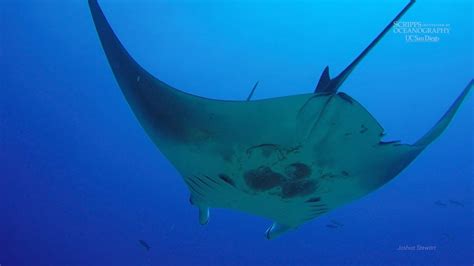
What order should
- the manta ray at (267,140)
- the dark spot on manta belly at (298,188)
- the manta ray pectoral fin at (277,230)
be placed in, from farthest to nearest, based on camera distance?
the manta ray pectoral fin at (277,230) → the dark spot on manta belly at (298,188) → the manta ray at (267,140)

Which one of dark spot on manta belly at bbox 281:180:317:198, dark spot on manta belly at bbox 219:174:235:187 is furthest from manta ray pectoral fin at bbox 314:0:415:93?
dark spot on manta belly at bbox 219:174:235:187

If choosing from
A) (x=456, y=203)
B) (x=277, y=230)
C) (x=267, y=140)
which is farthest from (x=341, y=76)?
(x=456, y=203)

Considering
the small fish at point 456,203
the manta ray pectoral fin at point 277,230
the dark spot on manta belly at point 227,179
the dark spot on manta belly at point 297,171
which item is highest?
the small fish at point 456,203

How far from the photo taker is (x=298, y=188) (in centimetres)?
173

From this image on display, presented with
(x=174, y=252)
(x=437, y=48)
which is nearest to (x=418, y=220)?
(x=437, y=48)

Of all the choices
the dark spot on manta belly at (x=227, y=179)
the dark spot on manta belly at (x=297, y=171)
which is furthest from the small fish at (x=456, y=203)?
the dark spot on manta belly at (x=227, y=179)

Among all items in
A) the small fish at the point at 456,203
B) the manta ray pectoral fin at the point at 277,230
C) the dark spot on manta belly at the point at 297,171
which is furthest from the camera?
the small fish at the point at 456,203

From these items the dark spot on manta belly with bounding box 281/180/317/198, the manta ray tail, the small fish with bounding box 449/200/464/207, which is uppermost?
the manta ray tail

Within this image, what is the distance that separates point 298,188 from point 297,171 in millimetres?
141

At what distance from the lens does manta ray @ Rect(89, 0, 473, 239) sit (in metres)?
1.41

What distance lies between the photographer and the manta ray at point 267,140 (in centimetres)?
141

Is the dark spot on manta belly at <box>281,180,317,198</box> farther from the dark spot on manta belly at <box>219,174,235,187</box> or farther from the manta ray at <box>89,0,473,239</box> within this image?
the dark spot on manta belly at <box>219,174,235,187</box>

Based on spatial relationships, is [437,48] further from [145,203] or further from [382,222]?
[145,203]

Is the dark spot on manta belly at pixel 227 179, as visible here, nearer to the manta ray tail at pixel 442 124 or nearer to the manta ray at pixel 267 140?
the manta ray at pixel 267 140
